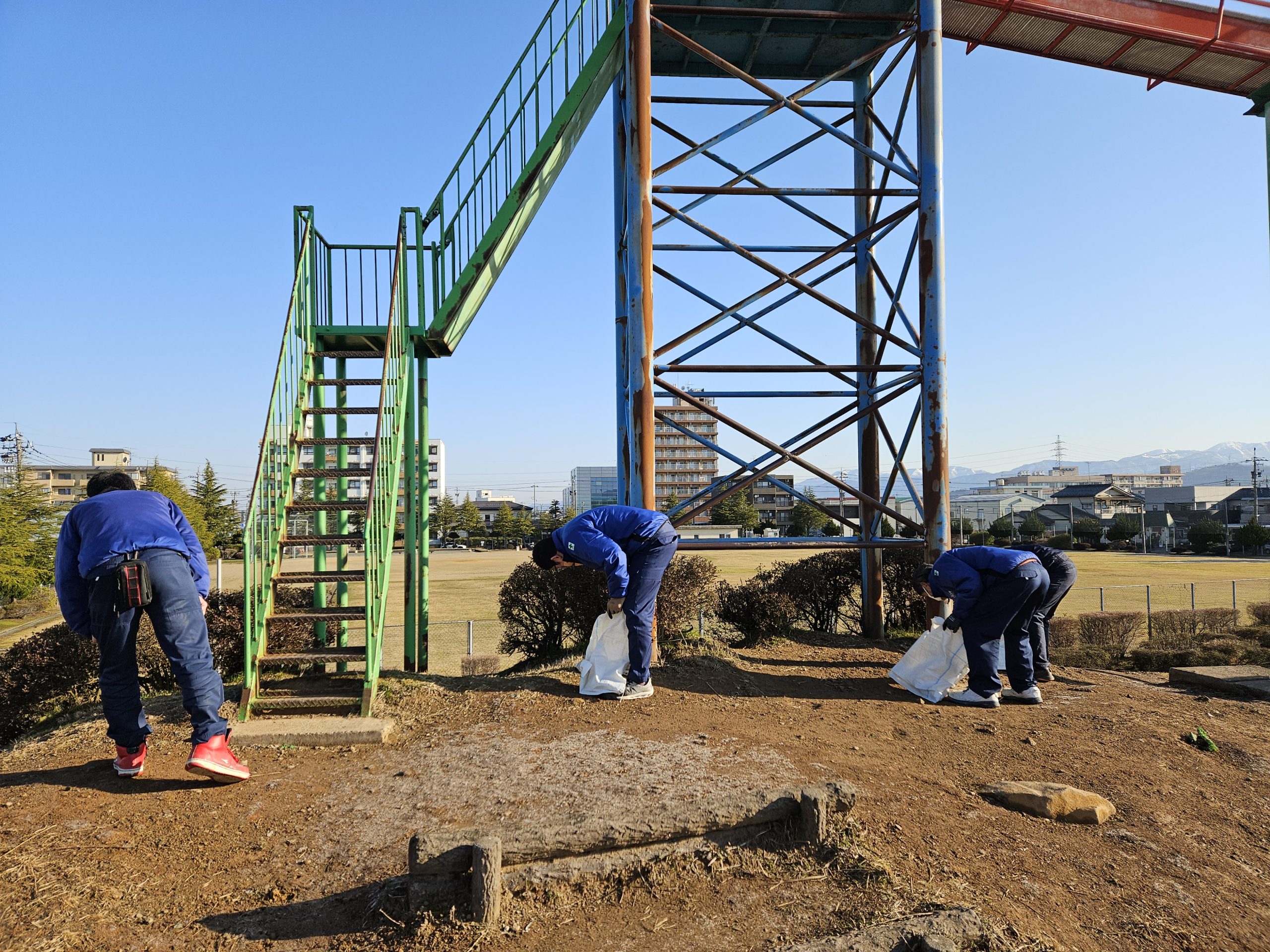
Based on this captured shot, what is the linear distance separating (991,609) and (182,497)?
59199mm

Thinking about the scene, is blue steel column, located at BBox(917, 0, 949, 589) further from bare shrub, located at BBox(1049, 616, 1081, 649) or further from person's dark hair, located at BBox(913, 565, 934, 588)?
bare shrub, located at BBox(1049, 616, 1081, 649)

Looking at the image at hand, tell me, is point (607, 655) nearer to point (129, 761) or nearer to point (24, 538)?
point (129, 761)

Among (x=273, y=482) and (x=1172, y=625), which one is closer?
(x=273, y=482)

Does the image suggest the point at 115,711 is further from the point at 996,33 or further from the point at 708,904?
the point at 996,33

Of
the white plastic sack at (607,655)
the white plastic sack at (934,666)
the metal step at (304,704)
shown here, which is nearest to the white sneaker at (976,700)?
the white plastic sack at (934,666)

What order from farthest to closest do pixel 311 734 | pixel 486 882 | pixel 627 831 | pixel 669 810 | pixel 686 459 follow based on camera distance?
pixel 686 459 < pixel 311 734 < pixel 669 810 < pixel 627 831 < pixel 486 882

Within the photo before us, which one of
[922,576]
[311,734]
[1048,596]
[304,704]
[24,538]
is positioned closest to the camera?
[311,734]

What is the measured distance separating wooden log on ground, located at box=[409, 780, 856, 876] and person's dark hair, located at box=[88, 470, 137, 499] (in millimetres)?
3015

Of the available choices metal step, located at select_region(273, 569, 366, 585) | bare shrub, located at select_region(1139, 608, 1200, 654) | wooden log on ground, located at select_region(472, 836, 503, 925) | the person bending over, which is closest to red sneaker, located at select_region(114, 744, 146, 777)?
the person bending over

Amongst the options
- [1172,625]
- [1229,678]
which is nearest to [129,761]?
[1229,678]

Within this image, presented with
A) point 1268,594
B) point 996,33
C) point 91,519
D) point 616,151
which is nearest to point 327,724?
point 91,519

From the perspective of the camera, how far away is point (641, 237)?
270 inches

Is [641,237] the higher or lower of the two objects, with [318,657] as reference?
higher

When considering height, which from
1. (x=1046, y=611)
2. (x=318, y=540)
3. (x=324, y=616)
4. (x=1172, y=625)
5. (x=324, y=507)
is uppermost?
(x=324, y=507)
